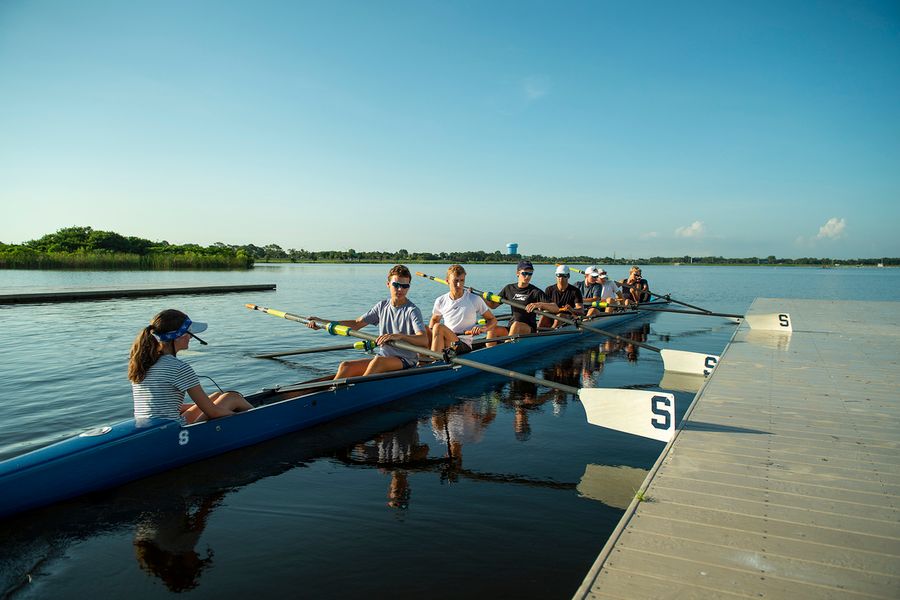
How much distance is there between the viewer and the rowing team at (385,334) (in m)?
4.80

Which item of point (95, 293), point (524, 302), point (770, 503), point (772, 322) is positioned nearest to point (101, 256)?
point (95, 293)

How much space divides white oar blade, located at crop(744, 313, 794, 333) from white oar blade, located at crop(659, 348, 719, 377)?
3805 mm

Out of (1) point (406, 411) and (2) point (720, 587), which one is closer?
(2) point (720, 587)

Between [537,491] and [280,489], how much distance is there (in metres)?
2.52

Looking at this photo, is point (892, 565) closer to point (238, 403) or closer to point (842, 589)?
point (842, 589)

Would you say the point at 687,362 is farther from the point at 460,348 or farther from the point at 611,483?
the point at 611,483

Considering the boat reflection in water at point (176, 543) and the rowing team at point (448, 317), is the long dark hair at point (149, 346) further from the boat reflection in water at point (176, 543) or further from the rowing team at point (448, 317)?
the rowing team at point (448, 317)

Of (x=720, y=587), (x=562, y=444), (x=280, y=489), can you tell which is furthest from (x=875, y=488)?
(x=280, y=489)

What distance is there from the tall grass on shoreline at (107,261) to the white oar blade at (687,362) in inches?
1724

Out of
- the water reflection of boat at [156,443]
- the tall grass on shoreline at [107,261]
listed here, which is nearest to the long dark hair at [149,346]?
the water reflection of boat at [156,443]

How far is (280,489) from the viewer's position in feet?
16.9

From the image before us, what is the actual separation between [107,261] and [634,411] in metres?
46.8

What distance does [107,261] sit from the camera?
4172 centimetres

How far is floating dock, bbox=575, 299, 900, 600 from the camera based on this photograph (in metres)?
2.66
